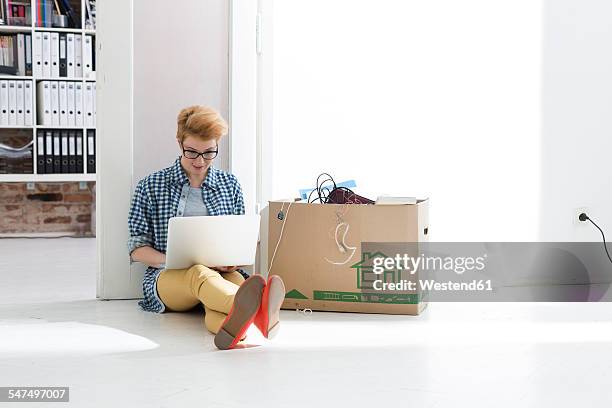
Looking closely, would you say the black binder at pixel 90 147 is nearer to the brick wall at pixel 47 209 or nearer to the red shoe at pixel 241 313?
the brick wall at pixel 47 209

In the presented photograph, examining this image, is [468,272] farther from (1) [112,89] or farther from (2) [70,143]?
(2) [70,143]

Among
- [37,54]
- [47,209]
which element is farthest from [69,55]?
[47,209]

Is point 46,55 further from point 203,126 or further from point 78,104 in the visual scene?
point 203,126

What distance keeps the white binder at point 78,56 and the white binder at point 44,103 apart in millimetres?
190

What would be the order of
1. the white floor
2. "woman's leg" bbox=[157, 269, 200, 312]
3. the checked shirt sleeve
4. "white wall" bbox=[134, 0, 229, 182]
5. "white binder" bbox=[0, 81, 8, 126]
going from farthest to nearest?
"white binder" bbox=[0, 81, 8, 126] < "white wall" bbox=[134, 0, 229, 182] < the checked shirt sleeve < "woman's leg" bbox=[157, 269, 200, 312] < the white floor

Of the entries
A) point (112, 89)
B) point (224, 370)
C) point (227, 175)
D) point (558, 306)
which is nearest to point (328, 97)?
point (227, 175)

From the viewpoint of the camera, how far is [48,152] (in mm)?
5418

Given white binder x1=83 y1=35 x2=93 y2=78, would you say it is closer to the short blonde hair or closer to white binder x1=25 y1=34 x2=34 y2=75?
white binder x1=25 y1=34 x2=34 y2=75

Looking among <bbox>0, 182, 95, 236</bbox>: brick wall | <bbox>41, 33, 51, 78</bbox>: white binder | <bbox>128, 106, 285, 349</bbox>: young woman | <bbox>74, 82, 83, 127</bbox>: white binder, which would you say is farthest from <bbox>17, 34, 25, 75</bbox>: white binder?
<bbox>128, 106, 285, 349</bbox>: young woman

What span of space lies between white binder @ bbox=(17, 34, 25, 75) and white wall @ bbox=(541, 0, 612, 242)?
3280mm

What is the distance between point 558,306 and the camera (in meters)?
3.30

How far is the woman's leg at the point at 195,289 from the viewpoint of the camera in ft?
8.83

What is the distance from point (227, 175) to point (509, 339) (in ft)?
3.89

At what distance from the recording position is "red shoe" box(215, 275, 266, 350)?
2451 millimetres
